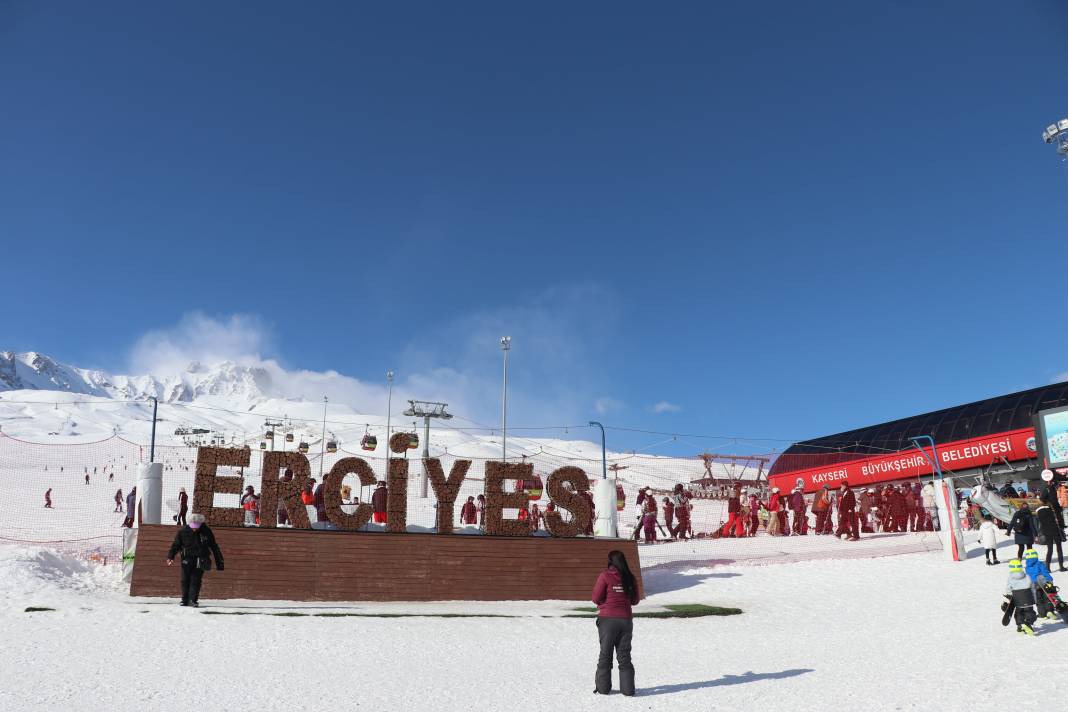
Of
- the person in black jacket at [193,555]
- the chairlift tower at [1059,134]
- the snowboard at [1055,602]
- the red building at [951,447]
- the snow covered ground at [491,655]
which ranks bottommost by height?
the snow covered ground at [491,655]

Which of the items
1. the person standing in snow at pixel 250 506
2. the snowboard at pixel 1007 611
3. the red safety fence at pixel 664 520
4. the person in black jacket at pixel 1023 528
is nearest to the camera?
the snowboard at pixel 1007 611

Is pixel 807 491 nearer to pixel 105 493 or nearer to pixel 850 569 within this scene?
pixel 850 569

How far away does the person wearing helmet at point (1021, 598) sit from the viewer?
1178 centimetres

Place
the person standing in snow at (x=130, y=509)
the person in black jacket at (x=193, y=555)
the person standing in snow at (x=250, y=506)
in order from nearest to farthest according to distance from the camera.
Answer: the person in black jacket at (x=193, y=555) < the person standing in snow at (x=130, y=509) < the person standing in snow at (x=250, y=506)

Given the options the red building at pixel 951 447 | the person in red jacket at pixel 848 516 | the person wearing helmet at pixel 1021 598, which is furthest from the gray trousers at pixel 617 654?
the red building at pixel 951 447

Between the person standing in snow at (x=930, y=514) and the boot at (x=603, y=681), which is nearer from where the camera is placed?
the boot at (x=603, y=681)

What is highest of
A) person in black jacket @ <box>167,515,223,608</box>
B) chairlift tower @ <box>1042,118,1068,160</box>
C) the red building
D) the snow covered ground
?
chairlift tower @ <box>1042,118,1068,160</box>

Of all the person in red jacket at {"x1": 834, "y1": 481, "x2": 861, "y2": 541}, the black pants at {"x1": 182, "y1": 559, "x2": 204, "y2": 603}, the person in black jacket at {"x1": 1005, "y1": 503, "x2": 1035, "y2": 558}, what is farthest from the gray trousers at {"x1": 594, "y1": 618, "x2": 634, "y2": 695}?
the person in red jacket at {"x1": 834, "y1": 481, "x2": 861, "y2": 541}

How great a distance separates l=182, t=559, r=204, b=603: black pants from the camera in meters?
14.1

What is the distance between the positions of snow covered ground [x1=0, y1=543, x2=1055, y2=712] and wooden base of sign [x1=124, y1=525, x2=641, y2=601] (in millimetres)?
732

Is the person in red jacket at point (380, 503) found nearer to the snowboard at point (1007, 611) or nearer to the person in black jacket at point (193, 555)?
the person in black jacket at point (193, 555)

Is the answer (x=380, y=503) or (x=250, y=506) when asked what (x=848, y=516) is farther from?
(x=250, y=506)

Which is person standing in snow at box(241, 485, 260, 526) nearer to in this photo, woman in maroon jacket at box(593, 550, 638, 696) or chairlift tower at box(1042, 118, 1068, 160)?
woman in maroon jacket at box(593, 550, 638, 696)

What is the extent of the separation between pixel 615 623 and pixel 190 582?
933 cm
